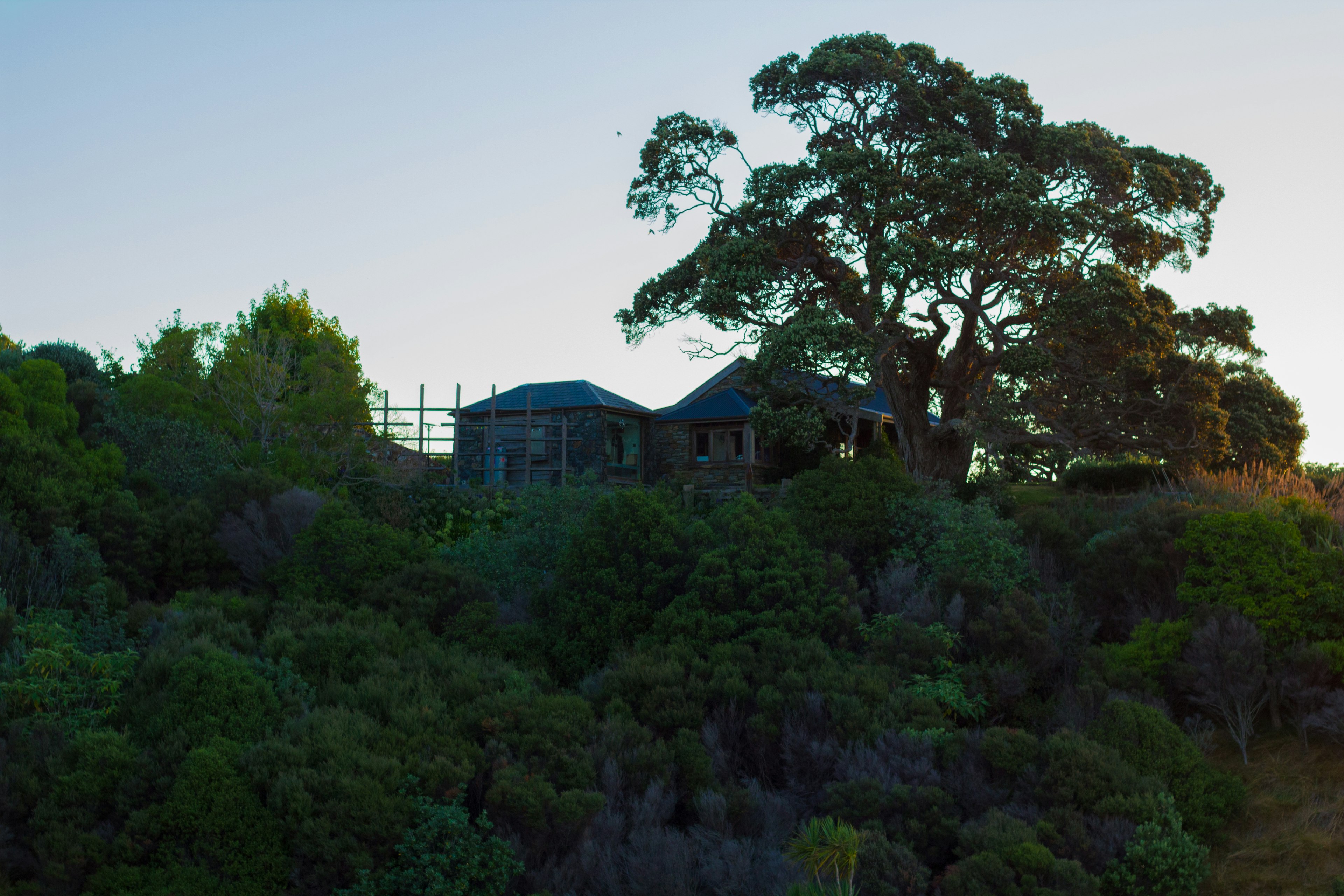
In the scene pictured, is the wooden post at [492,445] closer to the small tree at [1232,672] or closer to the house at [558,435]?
the house at [558,435]

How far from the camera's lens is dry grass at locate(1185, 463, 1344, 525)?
1540 cm

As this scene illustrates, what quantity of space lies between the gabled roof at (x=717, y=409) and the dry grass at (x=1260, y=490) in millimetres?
16733

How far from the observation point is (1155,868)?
34.9ft

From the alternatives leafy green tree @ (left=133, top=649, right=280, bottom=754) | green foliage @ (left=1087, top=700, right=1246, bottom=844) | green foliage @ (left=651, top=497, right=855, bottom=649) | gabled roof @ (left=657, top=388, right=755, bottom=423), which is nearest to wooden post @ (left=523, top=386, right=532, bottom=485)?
gabled roof @ (left=657, top=388, right=755, bottom=423)

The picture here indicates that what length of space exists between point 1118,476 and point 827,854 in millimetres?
21435

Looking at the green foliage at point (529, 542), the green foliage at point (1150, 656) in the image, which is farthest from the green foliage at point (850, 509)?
the green foliage at point (1150, 656)

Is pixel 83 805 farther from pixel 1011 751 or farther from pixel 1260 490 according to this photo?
pixel 1260 490

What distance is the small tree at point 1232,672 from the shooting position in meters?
13.0

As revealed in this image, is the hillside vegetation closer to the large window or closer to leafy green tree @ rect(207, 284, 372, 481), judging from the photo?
leafy green tree @ rect(207, 284, 372, 481)

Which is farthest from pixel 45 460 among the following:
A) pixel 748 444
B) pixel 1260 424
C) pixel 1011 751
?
pixel 1260 424

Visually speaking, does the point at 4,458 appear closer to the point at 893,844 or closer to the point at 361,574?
the point at 361,574

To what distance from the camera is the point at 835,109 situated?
2497 centimetres

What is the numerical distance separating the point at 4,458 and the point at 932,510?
16.6m

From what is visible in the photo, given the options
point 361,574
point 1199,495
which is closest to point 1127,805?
point 1199,495
